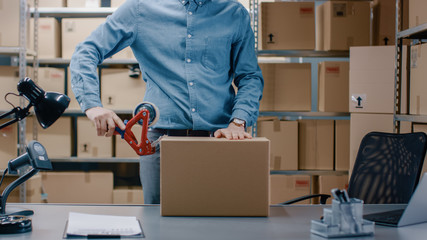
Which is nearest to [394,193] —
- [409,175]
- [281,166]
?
[409,175]

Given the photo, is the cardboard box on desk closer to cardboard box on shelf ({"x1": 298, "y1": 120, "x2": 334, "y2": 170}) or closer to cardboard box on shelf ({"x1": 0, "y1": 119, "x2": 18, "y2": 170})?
cardboard box on shelf ({"x1": 298, "y1": 120, "x2": 334, "y2": 170})

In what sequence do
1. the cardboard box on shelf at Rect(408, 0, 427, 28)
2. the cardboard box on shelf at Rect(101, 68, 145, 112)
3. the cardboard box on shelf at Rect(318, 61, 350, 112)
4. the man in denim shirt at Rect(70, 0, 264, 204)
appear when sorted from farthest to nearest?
the cardboard box on shelf at Rect(101, 68, 145, 112) → the cardboard box on shelf at Rect(318, 61, 350, 112) → the cardboard box on shelf at Rect(408, 0, 427, 28) → the man in denim shirt at Rect(70, 0, 264, 204)

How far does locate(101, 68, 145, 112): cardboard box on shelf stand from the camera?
350cm

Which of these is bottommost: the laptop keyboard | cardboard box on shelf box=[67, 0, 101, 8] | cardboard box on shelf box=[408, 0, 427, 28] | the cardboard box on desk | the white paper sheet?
the laptop keyboard

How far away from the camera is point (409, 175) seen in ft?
5.99

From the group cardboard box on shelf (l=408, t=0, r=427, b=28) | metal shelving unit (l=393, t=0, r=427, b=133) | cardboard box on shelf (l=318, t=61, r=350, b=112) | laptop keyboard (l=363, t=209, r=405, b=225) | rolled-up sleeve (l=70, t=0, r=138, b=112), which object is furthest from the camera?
cardboard box on shelf (l=318, t=61, r=350, b=112)

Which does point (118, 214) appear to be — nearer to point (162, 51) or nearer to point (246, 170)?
point (246, 170)

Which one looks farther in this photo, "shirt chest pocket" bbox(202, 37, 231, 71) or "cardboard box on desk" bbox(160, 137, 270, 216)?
"shirt chest pocket" bbox(202, 37, 231, 71)

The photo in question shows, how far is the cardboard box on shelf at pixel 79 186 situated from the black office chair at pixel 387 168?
200 centimetres

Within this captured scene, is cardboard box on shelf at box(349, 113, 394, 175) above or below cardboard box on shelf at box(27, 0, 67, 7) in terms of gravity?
below

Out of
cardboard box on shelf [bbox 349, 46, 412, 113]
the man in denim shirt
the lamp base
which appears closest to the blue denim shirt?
the man in denim shirt

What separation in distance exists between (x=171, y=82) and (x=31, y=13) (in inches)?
96.5

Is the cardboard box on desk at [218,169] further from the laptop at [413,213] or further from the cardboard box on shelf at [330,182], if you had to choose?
the cardboard box on shelf at [330,182]

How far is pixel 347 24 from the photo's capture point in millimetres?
3158
